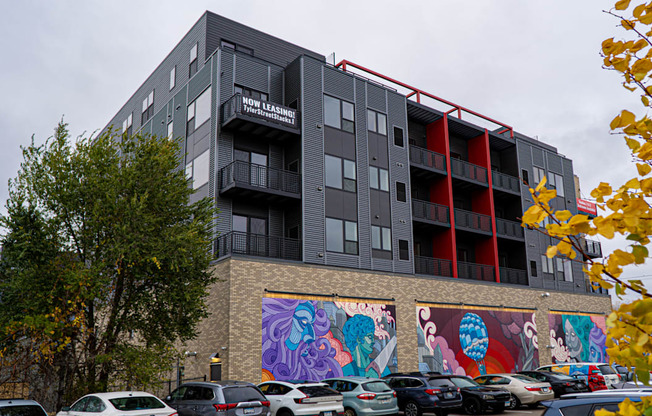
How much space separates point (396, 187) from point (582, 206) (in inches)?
814

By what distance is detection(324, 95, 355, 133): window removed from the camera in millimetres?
28016

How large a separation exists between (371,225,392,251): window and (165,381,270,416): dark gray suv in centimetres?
1416

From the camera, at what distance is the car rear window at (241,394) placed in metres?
14.3

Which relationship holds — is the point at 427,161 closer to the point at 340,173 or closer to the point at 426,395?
the point at 340,173

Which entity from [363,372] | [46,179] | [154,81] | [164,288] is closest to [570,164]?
[363,372]

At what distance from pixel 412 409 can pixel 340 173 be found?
1254cm

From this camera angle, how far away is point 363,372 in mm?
25344

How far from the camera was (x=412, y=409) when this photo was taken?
1891 centimetres

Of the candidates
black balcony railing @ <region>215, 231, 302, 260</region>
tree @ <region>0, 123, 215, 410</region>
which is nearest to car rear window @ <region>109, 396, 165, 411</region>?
tree @ <region>0, 123, 215, 410</region>

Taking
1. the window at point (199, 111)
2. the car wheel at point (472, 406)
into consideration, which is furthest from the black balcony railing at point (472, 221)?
the window at point (199, 111)

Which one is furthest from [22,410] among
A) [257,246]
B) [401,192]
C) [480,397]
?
[401,192]

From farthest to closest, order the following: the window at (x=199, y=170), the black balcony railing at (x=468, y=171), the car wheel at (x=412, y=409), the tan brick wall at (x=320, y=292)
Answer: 1. the black balcony railing at (x=468, y=171)
2. the window at (x=199, y=170)
3. the tan brick wall at (x=320, y=292)
4. the car wheel at (x=412, y=409)

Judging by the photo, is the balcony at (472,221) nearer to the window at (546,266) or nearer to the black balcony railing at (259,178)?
the window at (546,266)

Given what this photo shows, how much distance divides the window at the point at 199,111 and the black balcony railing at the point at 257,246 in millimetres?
6184
